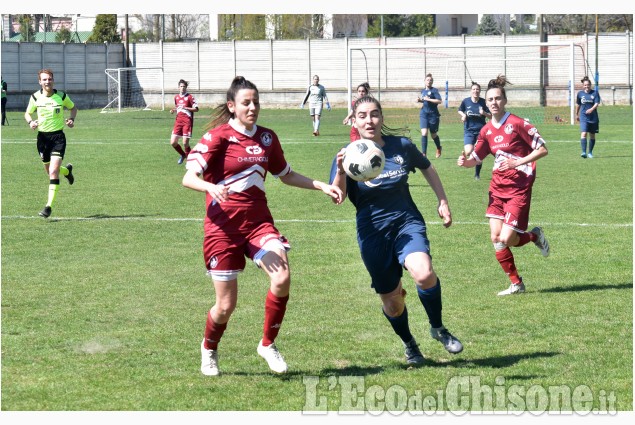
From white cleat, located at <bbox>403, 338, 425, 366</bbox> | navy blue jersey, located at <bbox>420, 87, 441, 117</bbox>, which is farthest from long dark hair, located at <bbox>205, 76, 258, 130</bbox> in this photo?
navy blue jersey, located at <bbox>420, 87, 441, 117</bbox>

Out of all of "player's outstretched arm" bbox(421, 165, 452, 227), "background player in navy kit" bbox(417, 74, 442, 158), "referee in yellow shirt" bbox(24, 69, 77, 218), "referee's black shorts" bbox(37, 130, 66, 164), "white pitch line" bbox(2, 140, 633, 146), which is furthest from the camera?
"white pitch line" bbox(2, 140, 633, 146)

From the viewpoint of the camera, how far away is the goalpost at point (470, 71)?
49.3 m

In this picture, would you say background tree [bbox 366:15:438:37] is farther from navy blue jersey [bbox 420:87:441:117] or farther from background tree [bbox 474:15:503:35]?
navy blue jersey [bbox 420:87:441:117]

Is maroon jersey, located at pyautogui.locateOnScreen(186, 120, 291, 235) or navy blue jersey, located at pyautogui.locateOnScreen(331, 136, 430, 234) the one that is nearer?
maroon jersey, located at pyautogui.locateOnScreen(186, 120, 291, 235)

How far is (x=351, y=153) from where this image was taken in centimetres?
708

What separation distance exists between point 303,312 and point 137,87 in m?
51.5

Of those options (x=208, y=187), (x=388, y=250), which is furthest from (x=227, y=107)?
(x=388, y=250)

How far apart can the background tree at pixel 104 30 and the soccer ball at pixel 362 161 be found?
60756 mm

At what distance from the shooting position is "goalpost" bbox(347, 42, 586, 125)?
49.3 metres

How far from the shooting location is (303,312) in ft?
30.3

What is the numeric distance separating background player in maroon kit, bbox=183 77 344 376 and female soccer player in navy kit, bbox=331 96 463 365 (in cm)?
36

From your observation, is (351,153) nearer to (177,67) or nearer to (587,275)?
(587,275)

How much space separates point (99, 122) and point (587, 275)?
35.2 m

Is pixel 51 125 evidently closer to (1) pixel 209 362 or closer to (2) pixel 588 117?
(1) pixel 209 362
